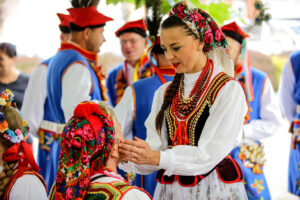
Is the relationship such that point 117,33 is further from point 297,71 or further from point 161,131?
point 161,131

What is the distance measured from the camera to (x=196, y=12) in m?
2.04

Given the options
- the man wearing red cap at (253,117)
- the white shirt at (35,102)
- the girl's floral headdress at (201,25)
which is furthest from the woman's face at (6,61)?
the girl's floral headdress at (201,25)

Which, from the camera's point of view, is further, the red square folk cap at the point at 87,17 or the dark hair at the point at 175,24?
the red square folk cap at the point at 87,17

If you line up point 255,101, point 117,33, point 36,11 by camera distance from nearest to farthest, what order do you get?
point 255,101
point 117,33
point 36,11

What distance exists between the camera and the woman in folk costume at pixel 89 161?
167 centimetres

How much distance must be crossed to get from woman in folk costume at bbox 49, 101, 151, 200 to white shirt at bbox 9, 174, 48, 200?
1.34 ft

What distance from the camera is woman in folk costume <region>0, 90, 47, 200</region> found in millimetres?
2104

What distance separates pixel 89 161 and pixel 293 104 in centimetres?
318

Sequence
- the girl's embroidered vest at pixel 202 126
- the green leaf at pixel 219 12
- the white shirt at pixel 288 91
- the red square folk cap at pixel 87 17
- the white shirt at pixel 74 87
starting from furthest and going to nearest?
the white shirt at pixel 288 91 < the red square folk cap at pixel 87 17 < the white shirt at pixel 74 87 < the green leaf at pixel 219 12 < the girl's embroidered vest at pixel 202 126

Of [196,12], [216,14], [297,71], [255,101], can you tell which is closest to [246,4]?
[297,71]

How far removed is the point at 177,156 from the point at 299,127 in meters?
2.60

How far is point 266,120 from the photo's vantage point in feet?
12.1

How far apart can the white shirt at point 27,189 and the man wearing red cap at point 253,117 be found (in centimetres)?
186

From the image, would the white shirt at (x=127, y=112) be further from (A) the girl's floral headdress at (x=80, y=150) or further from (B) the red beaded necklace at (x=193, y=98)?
(A) the girl's floral headdress at (x=80, y=150)
